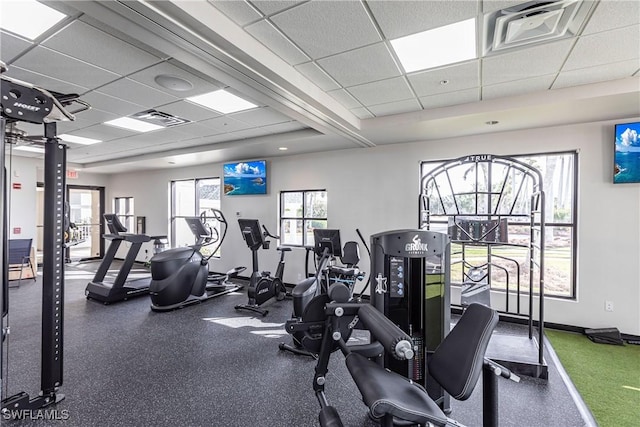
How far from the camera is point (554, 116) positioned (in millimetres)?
3783

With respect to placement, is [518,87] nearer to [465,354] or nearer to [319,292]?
[465,354]

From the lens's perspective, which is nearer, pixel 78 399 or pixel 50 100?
pixel 50 100

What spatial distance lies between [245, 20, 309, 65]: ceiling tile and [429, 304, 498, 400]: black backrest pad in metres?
2.41

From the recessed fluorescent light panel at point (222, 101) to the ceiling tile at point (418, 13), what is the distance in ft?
6.67

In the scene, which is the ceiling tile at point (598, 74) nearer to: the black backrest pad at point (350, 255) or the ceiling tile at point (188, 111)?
the black backrest pad at point (350, 255)

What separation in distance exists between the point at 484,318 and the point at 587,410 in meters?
1.85

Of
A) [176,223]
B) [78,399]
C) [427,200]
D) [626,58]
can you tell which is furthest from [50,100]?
[176,223]

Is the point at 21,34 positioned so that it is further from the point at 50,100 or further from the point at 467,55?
the point at 467,55

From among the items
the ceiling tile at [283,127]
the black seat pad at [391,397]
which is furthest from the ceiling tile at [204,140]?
the black seat pad at [391,397]

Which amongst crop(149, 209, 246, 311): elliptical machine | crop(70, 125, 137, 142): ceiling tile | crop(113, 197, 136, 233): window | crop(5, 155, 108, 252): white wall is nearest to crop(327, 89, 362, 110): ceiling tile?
crop(149, 209, 246, 311): elliptical machine

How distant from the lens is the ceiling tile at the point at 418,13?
2.04m

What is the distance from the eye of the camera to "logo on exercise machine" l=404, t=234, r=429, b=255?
2.35 metres

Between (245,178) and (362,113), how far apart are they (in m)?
3.65

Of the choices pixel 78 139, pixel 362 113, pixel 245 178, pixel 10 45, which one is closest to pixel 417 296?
pixel 362 113
